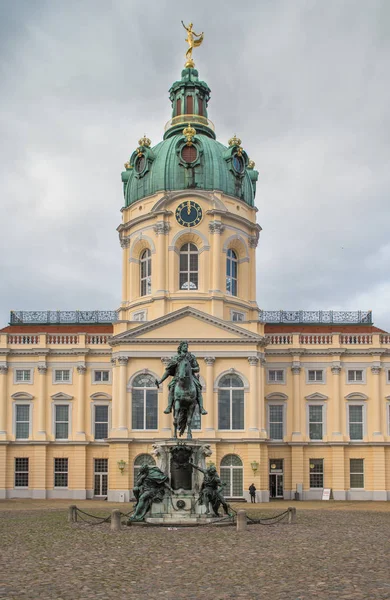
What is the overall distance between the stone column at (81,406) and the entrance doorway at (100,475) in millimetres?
2274

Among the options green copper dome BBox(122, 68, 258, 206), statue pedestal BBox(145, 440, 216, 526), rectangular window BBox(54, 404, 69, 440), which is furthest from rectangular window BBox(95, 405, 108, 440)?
statue pedestal BBox(145, 440, 216, 526)

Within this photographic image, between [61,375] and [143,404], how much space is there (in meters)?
8.32

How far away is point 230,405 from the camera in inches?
2290

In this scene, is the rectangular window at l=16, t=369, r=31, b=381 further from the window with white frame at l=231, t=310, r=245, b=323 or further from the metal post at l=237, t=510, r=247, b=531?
the metal post at l=237, t=510, r=247, b=531

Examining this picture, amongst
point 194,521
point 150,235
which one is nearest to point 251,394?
point 150,235

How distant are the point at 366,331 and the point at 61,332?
24.5 meters

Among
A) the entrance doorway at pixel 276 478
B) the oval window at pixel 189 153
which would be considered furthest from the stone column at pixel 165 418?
the oval window at pixel 189 153

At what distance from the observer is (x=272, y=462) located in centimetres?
6159

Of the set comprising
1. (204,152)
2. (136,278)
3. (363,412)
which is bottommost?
(363,412)

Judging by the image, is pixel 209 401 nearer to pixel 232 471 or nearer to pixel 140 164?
pixel 232 471

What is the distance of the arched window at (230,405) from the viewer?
58125mm

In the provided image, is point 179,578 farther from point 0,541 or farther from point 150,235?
point 150,235

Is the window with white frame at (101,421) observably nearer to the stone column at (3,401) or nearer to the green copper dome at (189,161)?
Answer: the stone column at (3,401)

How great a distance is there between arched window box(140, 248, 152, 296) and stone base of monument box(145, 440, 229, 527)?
107 feet
